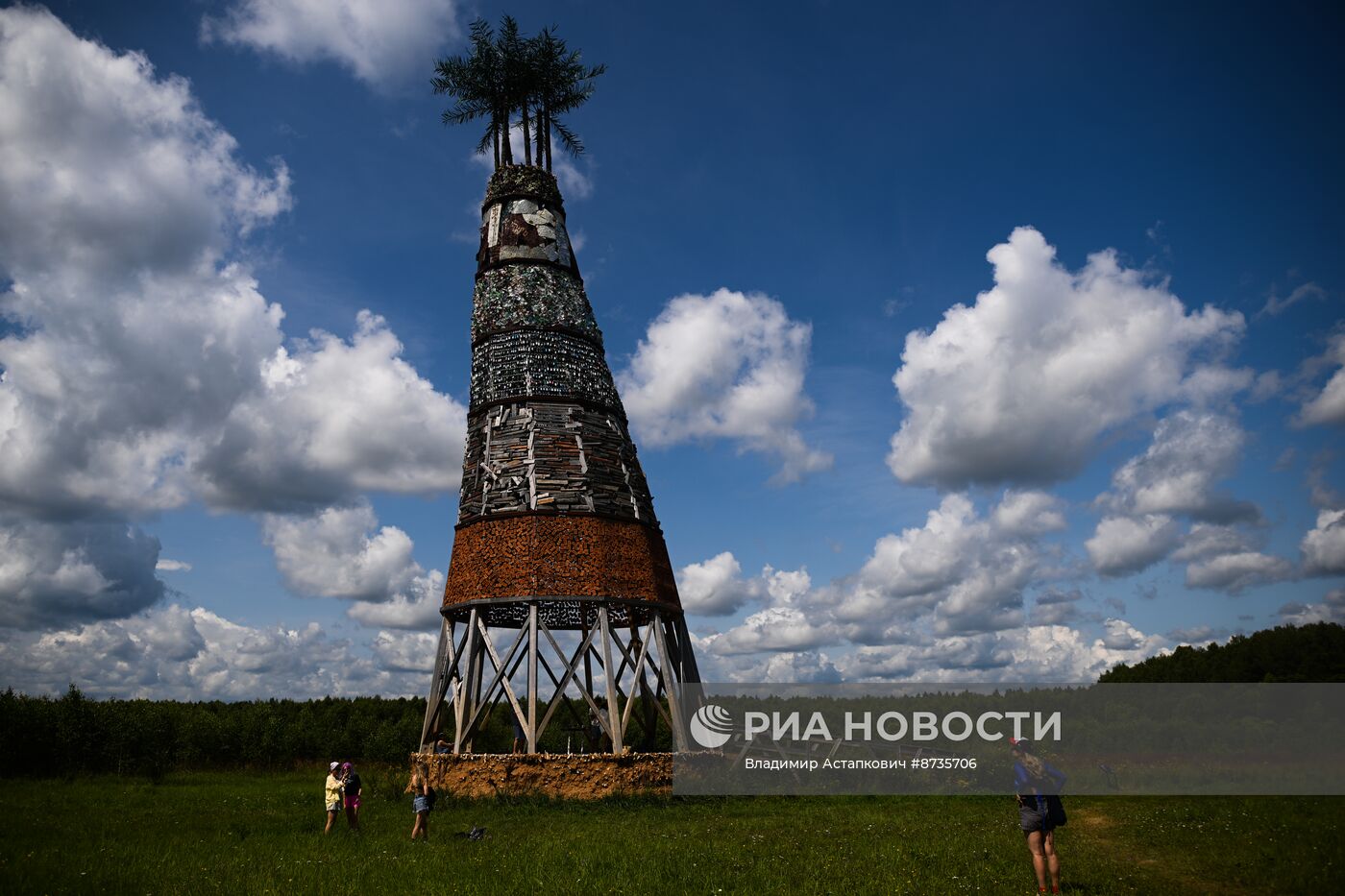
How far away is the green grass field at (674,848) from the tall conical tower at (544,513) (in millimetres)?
3251

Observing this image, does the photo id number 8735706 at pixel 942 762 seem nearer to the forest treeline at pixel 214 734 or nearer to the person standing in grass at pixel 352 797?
the forest treeline at pixel 214 734

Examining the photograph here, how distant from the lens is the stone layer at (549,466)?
23688mm

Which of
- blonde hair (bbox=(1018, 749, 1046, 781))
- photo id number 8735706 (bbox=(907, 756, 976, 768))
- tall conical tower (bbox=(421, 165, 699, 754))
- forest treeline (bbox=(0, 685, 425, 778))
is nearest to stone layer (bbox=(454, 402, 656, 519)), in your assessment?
tall conical tower (bbox=(421, 165, 699, 754))

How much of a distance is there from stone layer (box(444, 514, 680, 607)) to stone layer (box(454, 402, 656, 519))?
47 centimetres

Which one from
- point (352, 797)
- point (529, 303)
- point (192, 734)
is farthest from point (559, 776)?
point (192, 734)

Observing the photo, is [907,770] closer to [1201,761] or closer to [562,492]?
[1201,761]

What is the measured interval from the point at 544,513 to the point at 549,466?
1428mm

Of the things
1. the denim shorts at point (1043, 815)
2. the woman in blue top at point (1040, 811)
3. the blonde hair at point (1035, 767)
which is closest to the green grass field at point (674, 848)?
the woman in blue top at point (1040, 811)

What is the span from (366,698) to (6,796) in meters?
34.2

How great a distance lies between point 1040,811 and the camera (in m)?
11.6

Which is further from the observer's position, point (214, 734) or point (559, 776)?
point (214, 734)

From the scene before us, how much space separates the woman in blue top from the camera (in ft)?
38.0

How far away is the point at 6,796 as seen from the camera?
25.9 metres

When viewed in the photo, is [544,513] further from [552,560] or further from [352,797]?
[352,797]
